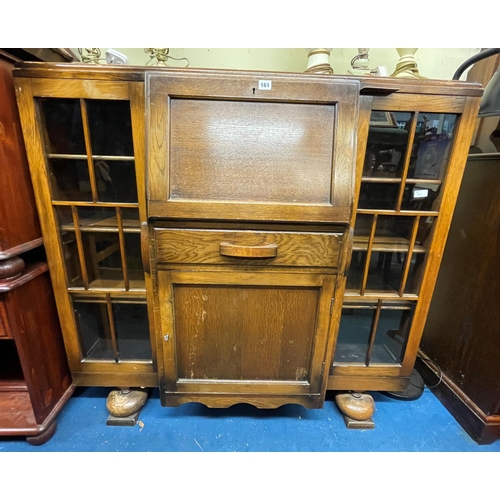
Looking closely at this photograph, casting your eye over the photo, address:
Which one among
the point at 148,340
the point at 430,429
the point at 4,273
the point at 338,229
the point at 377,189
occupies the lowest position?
the point at 430,429

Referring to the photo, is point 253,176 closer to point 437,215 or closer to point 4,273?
point 437,215

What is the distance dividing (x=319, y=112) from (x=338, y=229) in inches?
14.1

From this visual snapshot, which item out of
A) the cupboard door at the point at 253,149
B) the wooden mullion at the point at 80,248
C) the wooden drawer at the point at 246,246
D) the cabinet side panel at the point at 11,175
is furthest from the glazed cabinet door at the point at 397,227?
the cabinet side panel at the point at 11,175

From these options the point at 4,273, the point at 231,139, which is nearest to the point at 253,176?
the point at 231,139

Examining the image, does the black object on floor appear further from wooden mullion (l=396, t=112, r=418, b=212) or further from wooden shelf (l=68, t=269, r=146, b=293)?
wooden shelf (l=68, t=269, r=146, b=293)

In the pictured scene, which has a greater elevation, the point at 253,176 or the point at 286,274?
the point at 253,176

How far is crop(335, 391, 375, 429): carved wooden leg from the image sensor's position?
106 cm

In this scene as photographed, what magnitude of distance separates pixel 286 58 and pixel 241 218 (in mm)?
1000

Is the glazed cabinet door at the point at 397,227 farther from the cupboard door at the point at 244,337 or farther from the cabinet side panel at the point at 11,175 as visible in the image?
the cabinet side panel at the point at 11,175

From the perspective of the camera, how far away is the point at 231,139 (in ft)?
2.58

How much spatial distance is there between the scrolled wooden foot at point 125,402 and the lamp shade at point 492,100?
170cm

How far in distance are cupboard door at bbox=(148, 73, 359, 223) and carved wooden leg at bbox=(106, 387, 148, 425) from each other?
2.69 ft

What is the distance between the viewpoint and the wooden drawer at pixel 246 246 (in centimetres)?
79

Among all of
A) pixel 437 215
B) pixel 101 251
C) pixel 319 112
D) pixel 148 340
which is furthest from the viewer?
pixel 148 340
